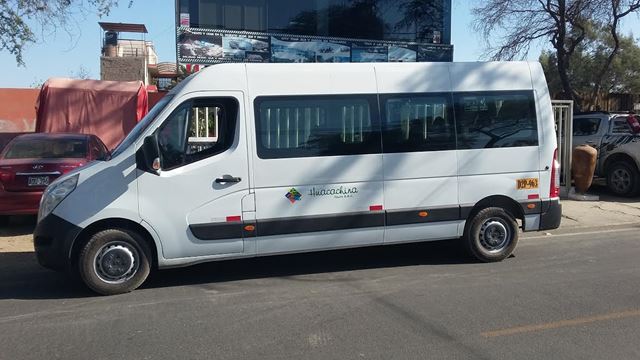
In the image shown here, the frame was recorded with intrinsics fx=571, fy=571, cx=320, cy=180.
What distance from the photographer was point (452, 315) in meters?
5.14

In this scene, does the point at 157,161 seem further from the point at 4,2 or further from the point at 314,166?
the point at 4,2

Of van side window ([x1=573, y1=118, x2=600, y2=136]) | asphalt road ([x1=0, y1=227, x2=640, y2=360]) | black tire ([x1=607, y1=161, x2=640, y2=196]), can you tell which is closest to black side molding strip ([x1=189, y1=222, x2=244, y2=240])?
asphalt road ([x1=0, y1=227, x2=640, y2=360])

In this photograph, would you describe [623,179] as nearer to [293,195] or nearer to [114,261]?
[293,195]

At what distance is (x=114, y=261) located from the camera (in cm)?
594

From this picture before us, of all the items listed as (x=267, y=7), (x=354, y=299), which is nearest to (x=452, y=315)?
(x=354, y=299)

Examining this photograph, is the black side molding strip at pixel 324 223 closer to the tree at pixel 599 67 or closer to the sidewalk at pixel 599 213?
the sidewalk at pixel 599 213

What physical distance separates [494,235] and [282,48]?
427 inches

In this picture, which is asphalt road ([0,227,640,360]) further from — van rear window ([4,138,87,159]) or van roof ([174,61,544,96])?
van rear window ([4,138,87,159])

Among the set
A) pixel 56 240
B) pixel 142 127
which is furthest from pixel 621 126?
pixel 56 240

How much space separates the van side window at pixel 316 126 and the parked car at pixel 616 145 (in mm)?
8478

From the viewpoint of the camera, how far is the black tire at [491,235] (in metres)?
7.12

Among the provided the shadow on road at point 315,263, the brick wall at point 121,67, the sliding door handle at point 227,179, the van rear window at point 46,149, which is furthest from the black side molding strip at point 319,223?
the brick wall at point 121,67

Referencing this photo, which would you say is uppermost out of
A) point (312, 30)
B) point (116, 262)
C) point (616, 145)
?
point (312, 30)

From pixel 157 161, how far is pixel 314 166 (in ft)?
5.55
